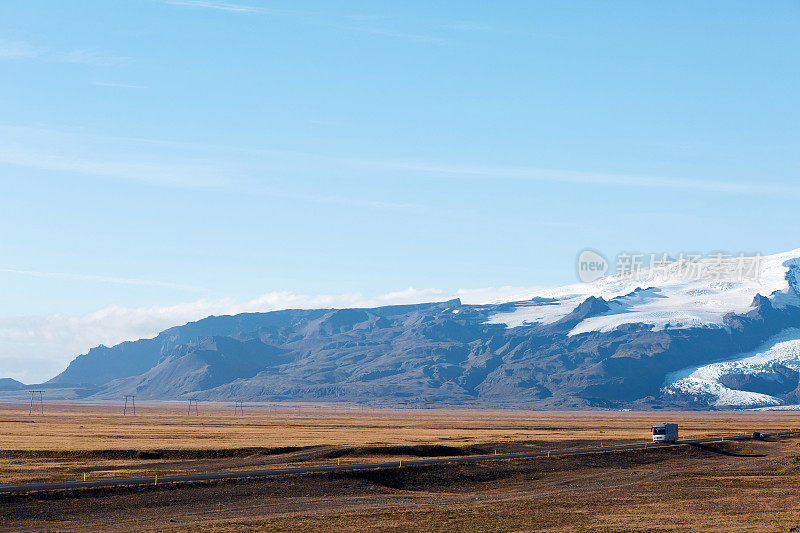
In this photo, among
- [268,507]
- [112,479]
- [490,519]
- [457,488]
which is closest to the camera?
[490,519]

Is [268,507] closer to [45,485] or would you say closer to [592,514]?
[45,485]

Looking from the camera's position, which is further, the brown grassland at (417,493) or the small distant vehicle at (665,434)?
the small distant vehicle at (665,434)

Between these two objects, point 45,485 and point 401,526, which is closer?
point 401,526

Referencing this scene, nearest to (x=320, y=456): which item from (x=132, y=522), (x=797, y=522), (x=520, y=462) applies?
(x=520, y=462)

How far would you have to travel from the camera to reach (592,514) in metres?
65.5

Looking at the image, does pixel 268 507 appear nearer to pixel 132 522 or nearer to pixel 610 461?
pixel 132 522

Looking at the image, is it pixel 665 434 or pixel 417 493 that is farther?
pixel 665 434

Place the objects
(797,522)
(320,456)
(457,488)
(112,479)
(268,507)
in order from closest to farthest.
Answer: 1. (797,522)
2. (268,507)
3. (112,479)
4. (457,488)
5. (320,456)

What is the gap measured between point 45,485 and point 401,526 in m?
29.9

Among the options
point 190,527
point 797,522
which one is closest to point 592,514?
point 797,522

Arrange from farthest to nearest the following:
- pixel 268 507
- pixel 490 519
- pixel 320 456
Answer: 1. pixel 320 456
2. pixel 268 507
3. pixel 490 519

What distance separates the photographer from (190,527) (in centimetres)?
5934

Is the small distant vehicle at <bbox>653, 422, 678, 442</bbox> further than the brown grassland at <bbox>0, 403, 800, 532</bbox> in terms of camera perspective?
Yes

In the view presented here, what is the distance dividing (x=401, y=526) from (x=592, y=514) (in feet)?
46.8
